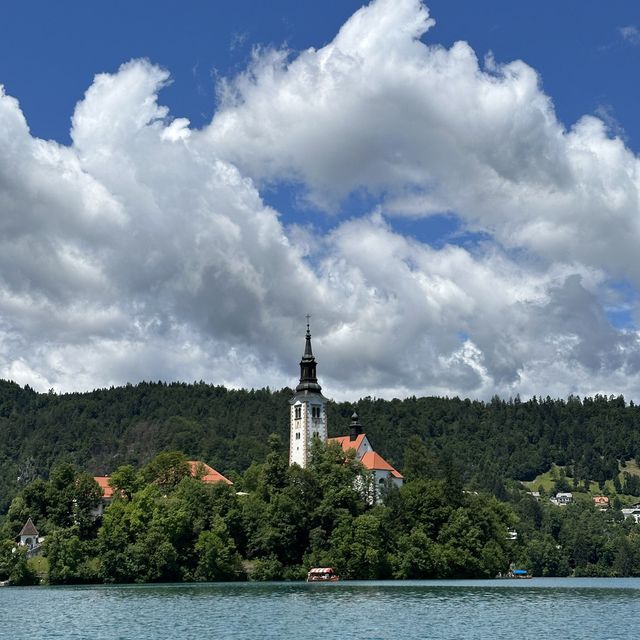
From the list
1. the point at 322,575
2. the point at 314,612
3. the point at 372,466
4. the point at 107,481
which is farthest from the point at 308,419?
the point at 314,612

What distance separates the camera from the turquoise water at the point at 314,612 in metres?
63.1

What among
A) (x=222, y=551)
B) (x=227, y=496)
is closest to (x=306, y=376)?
(x=227, y=496)

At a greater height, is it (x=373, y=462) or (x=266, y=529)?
(x=373, y=462)

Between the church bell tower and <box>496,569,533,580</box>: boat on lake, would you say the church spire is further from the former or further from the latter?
<box>496,569,533,580</box>: boat on lake

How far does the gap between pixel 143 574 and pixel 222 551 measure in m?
9.67

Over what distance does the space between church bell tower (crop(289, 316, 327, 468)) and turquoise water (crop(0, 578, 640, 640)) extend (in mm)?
47714

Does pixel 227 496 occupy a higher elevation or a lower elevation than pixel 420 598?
higher

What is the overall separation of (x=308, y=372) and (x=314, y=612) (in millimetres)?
86594

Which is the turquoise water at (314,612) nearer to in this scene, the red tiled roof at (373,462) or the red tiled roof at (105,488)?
the red tiled roof at (105,488)

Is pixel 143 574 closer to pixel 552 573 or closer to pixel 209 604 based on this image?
pixel 209 604

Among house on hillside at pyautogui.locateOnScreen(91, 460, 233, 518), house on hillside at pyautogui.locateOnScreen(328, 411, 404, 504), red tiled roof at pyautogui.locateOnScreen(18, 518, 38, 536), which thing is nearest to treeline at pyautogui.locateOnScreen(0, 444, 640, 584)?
red tiled roof at pyautogui.locateOnScreen(18, 518, 38, 536)

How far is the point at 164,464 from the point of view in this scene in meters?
144

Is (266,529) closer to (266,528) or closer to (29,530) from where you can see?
(266,528)

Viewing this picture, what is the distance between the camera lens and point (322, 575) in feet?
389
